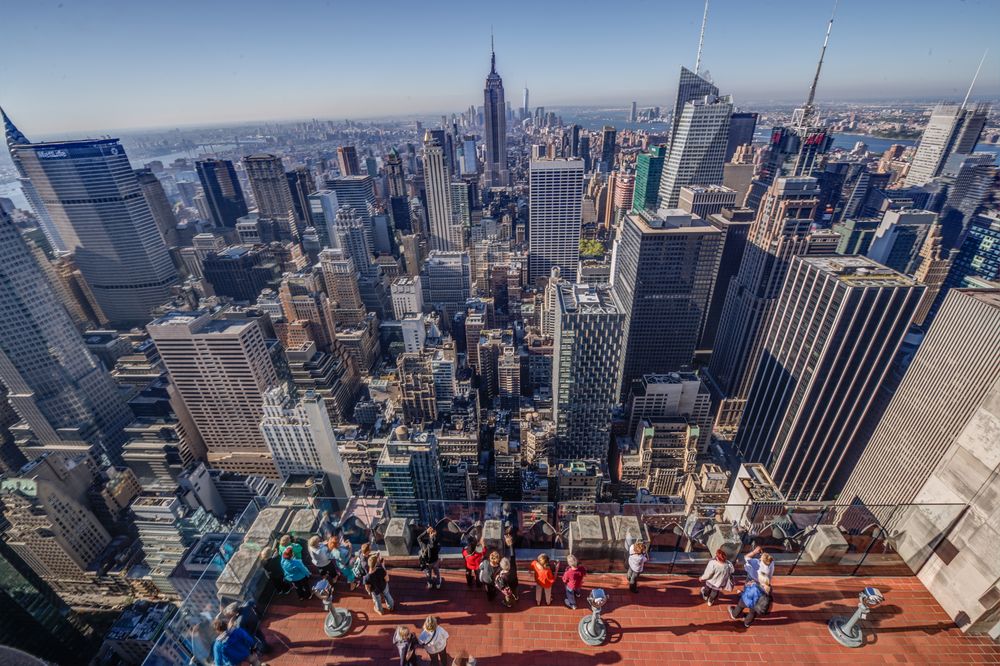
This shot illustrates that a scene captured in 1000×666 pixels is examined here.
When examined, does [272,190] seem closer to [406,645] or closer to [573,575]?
[406,645]

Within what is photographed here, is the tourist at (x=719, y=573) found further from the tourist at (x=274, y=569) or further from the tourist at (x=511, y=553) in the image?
the tourist at (x=274, y=569)

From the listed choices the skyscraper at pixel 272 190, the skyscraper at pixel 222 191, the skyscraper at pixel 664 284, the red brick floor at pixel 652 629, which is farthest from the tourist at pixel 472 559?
the skyscraper at pixel 222 191

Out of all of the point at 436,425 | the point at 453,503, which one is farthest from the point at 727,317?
the point at 453,503

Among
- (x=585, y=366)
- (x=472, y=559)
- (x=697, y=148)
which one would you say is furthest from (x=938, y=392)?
(x=697, y=148)

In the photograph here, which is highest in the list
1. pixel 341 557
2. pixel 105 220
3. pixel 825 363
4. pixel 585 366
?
pixel 341 557

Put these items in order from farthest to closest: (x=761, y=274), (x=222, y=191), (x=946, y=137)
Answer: (x=222, y=191), (x=946, y=137), (x=761, y=274)

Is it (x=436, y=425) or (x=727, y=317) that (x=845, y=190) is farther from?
(x=436, y=425)
